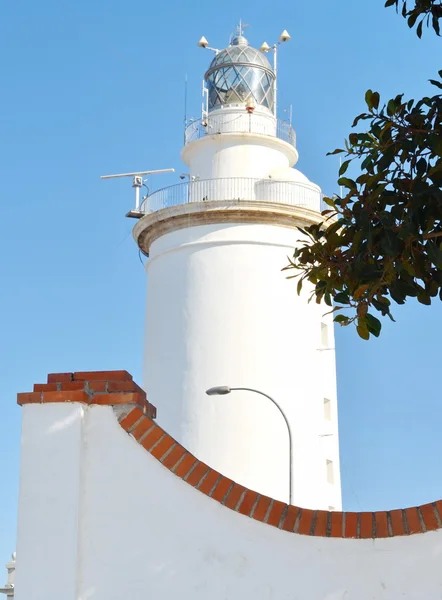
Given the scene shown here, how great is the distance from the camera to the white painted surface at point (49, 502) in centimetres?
838

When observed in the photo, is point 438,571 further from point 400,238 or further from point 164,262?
point 164,262

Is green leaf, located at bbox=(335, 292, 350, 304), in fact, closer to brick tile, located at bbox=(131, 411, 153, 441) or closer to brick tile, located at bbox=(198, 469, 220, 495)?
brick tile, located at bbox=(198, 469, 220, 495)

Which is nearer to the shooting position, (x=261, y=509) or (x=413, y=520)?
(x=413, y=520)

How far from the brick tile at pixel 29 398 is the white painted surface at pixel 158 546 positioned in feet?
0.25

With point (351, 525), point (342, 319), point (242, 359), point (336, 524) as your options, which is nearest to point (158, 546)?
point (336, 524)

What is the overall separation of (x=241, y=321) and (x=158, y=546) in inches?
689

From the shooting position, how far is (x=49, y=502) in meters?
8.53

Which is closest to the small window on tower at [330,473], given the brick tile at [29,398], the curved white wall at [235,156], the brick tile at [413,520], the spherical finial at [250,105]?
the curved white wall at [235,156]

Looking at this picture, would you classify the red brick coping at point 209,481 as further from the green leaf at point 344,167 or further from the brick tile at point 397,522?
the green leaf at point 344,167

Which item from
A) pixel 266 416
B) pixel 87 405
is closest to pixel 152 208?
pixel 266 416

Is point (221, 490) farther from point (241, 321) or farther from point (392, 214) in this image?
point (241, 321)

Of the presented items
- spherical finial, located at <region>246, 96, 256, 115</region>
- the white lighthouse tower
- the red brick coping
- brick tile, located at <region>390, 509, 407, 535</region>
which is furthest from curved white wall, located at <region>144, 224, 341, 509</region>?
brick tile, located at <region>390, 509, 407, 535</region>

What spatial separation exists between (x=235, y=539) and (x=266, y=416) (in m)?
16.7

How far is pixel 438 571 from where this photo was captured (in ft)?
25.7
